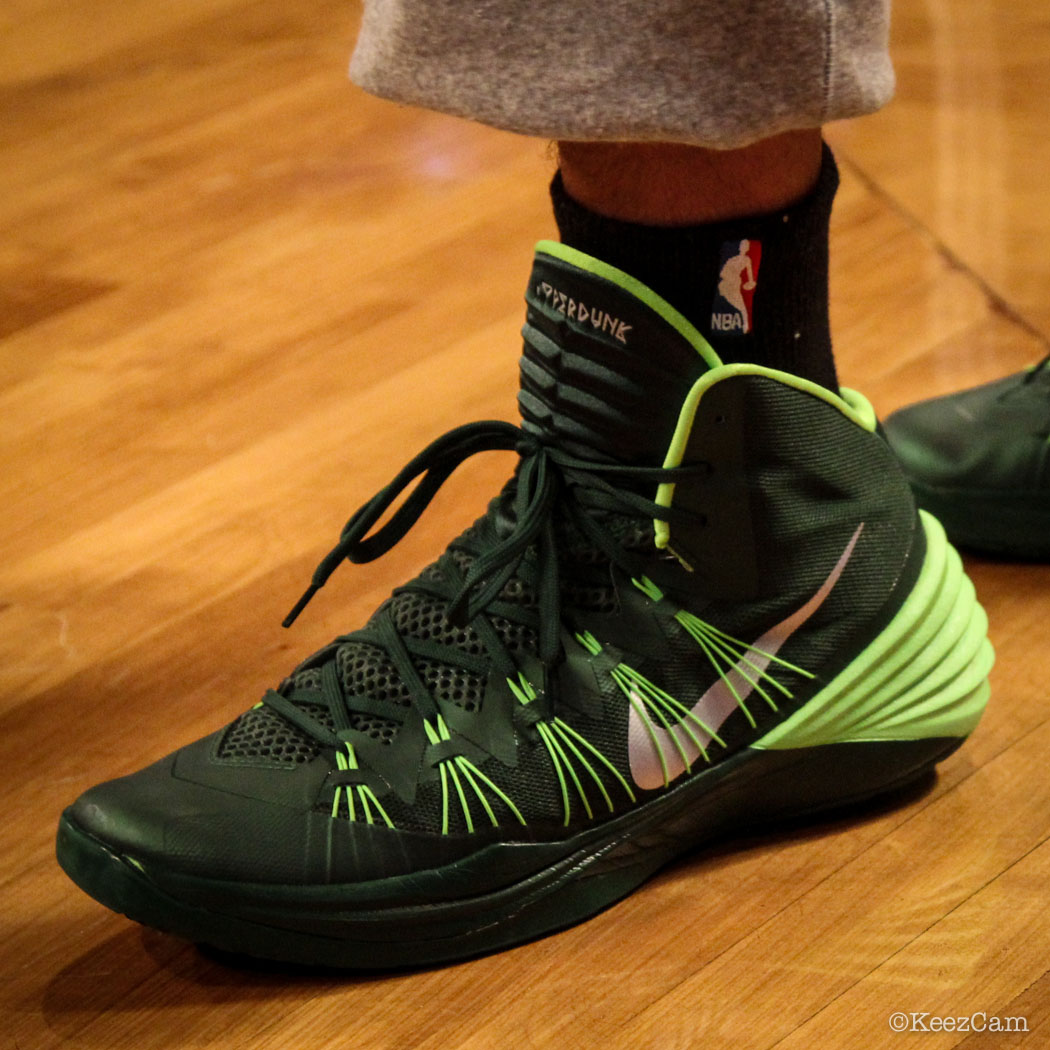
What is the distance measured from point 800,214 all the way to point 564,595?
8.5 inches

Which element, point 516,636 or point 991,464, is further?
point 991,464

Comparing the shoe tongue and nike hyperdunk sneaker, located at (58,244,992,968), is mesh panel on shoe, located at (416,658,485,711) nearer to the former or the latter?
nike hyperdunk sneaker, located at (58,244,992,968)

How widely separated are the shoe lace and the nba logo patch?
7 cm

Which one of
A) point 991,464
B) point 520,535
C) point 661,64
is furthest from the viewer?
point 991,464

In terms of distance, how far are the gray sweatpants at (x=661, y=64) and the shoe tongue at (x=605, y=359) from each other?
→ 0.27ft

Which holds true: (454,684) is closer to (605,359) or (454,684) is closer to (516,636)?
(516,636)

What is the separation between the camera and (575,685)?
0.64 metres

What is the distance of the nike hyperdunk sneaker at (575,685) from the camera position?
60 cm

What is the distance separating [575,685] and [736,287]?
0.20 metres

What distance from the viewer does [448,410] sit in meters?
1.11

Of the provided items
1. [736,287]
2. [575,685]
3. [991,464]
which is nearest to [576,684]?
[575,685]

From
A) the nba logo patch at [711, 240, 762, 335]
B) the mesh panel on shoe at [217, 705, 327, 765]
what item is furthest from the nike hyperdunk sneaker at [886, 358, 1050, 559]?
the mesh panel on shoe at [217, 705, 327, 765]

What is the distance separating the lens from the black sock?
0.59m

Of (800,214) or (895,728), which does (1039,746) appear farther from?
(800,214)
